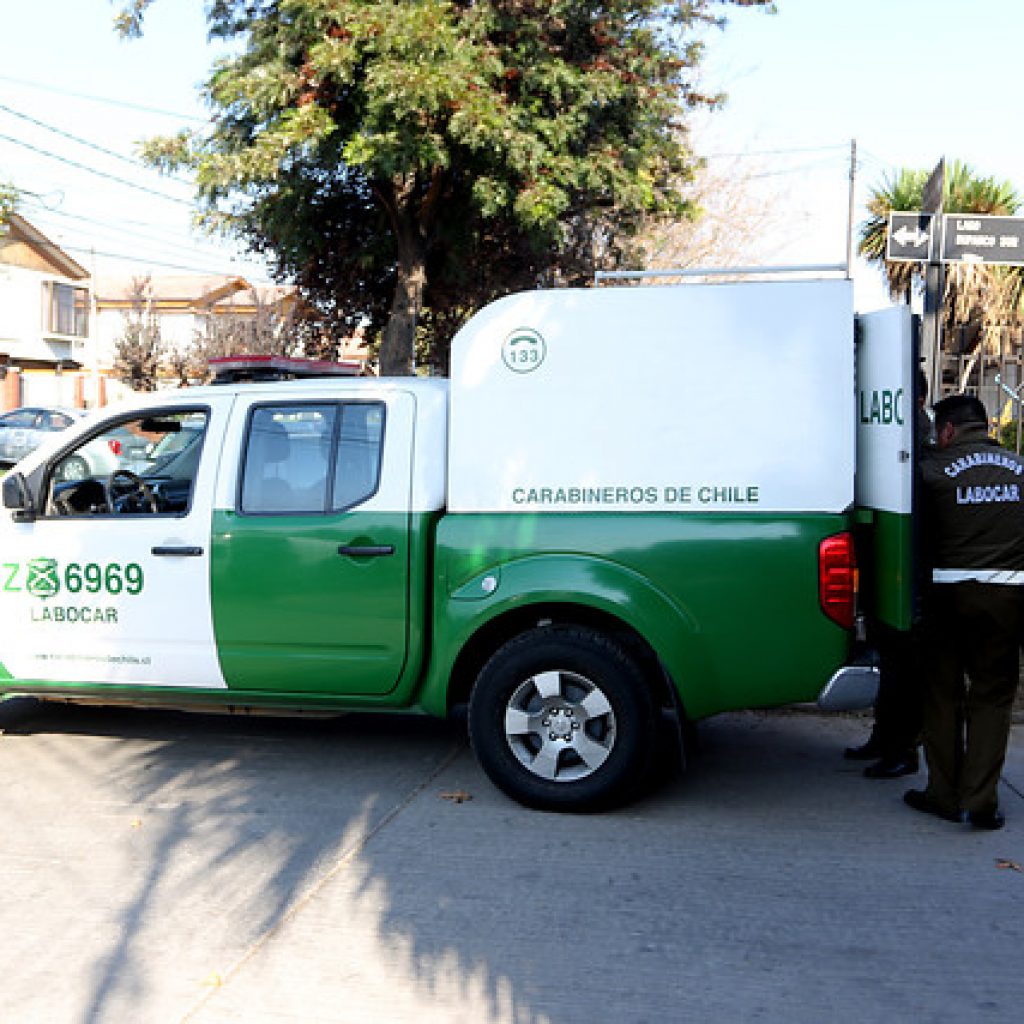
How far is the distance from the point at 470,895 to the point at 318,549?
70.9 inches

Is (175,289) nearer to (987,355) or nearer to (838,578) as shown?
(987,355)

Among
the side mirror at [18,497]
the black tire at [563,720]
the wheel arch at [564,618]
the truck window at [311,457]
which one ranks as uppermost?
the truck window at [311,457]

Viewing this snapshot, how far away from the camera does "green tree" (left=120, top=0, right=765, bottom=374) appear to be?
10.8m

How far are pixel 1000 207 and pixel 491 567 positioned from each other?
1495cm

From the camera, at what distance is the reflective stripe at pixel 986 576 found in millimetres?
4773

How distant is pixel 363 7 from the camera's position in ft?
35.5

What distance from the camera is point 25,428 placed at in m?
23.8

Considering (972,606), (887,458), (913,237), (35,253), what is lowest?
(972,606)

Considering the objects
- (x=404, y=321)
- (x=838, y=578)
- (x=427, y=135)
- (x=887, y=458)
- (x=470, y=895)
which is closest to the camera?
(x=470, y=895)

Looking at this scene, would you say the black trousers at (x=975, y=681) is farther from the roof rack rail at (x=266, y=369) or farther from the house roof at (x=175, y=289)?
the house roof at (x=175, y=289)

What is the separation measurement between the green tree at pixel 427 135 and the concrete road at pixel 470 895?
695 cm

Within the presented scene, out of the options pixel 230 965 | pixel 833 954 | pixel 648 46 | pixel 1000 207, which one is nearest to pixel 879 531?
pixel 833 954

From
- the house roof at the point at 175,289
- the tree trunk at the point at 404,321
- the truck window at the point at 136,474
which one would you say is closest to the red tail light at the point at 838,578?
the truck window at the point at 136,474

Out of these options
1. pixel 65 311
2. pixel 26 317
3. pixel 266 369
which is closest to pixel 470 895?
pixel 266 369
